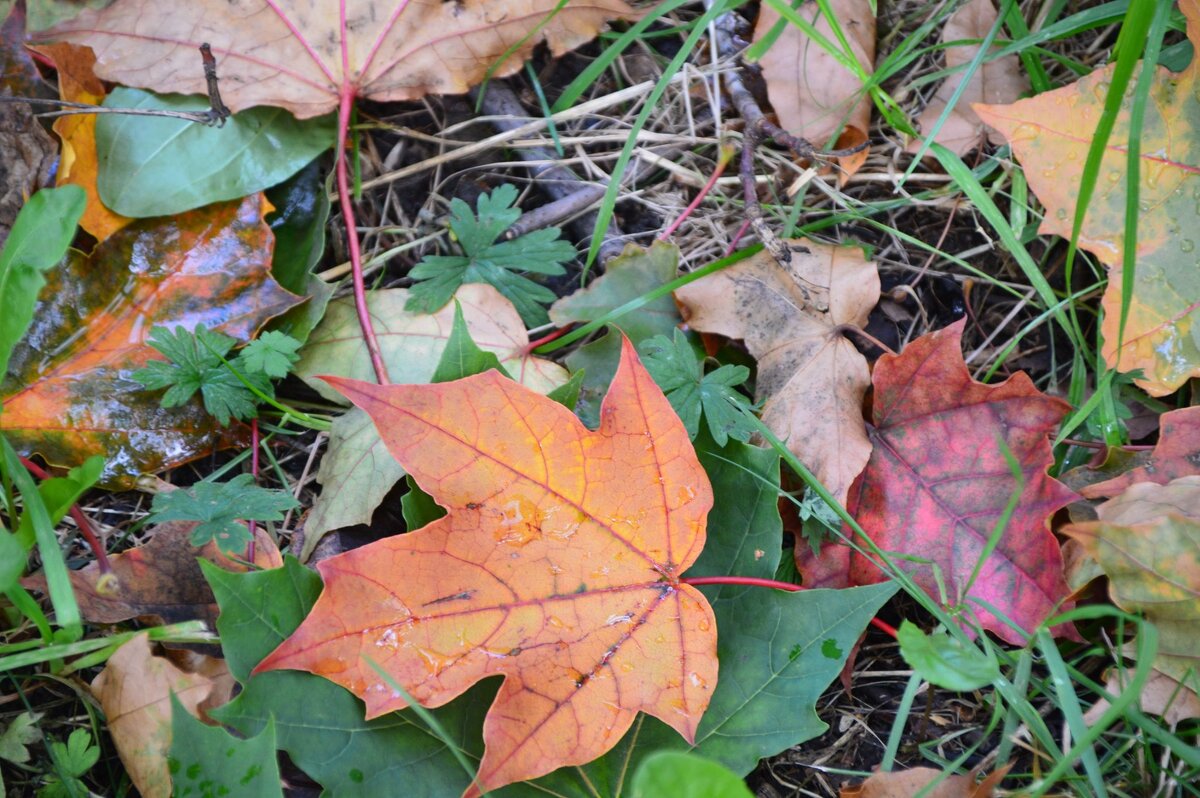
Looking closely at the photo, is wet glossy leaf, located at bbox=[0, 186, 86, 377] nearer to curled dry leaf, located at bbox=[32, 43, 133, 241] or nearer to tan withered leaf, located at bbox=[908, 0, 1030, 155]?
curled dry leaf, located at bbox=[32, 43, 133, 241]

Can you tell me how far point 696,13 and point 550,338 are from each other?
33.1 inches

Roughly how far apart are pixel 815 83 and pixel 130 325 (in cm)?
140

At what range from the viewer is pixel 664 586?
119 cm

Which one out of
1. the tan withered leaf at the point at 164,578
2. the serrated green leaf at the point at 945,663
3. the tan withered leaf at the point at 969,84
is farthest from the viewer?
the tan withered leaf at the point at 969,84

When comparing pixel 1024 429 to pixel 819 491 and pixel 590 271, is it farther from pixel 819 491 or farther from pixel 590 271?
pixel 590 271

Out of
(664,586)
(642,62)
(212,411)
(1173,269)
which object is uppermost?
(642,62)

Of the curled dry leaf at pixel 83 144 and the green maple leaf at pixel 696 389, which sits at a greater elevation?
the curled dry leaf at pixel 83 144

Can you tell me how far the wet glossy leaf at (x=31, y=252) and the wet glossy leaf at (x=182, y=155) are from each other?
10.2 inches

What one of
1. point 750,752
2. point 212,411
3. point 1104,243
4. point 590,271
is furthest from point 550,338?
point 1104,243

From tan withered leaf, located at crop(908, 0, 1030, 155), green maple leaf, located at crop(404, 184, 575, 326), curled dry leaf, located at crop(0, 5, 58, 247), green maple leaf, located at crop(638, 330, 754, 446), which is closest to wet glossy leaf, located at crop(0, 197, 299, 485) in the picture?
curled dry leaf, located at crop(0, 5, 58, 247)

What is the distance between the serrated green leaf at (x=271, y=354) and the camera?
1.48 metres

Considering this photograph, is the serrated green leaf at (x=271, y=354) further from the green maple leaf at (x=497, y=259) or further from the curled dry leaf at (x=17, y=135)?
the curled dry leaf at (x=17, y=135)

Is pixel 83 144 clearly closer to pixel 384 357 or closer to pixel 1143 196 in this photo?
pixel 384 357

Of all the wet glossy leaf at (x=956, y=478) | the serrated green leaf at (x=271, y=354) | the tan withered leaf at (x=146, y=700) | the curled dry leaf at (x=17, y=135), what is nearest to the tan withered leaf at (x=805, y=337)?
Answer: the wet glossy leaf at (x=956, y=478)
